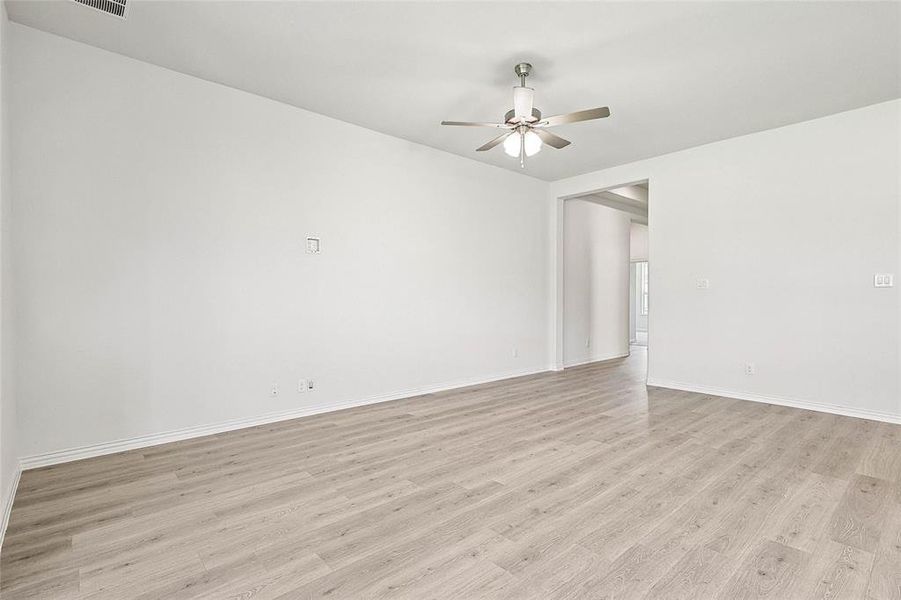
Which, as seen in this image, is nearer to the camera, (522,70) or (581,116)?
(581,116)

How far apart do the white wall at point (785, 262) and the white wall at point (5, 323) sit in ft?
19.5

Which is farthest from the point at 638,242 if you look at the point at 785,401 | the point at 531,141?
the point at 531,141

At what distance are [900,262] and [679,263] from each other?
6.27ft

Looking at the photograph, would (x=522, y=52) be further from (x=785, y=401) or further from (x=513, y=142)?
(x=785, y=401)

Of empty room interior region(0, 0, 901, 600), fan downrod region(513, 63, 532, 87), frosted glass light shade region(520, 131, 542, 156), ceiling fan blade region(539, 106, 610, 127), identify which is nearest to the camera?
empty room interior region(0, 0, 901, 600)

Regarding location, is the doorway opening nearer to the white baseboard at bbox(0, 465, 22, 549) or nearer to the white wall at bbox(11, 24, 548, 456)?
the white wall at bbox(11, 24, 548, 456)

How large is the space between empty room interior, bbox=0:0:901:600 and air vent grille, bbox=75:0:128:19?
20 mm

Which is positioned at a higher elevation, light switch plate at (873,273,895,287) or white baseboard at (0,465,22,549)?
light switch plate at (873,273,895,287)

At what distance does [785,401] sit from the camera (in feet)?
14.9

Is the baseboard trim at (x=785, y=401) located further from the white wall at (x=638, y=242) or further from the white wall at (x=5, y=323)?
the white wall at (x=5, y=323)

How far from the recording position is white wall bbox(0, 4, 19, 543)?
2256 mm

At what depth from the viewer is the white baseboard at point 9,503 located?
83.2 inches

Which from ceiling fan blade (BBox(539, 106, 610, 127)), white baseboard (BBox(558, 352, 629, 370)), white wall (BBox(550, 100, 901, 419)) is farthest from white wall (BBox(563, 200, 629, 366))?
ceiling fan blade (BBox(539, 106, 610, 127))

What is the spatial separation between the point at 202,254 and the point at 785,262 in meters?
5.65
